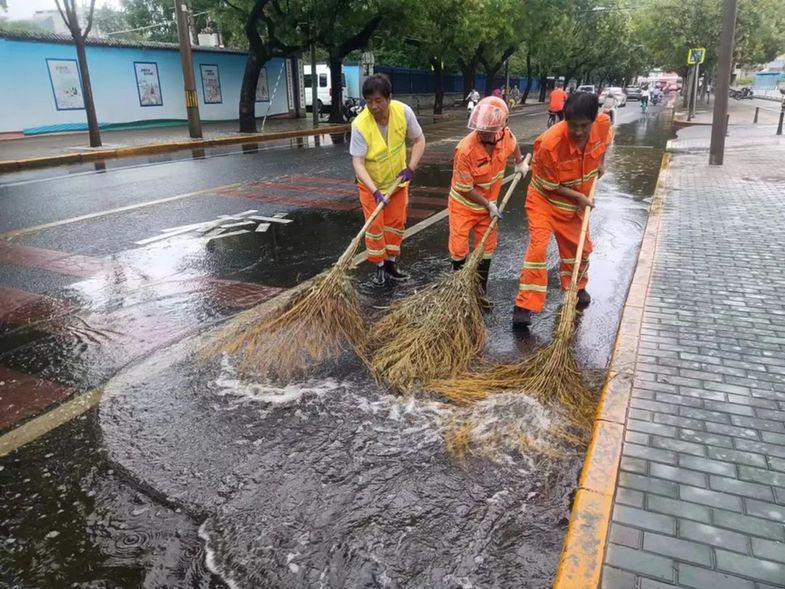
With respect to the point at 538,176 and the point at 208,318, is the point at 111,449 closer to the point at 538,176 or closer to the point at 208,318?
the point at 208,318

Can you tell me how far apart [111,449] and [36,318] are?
1978 mm

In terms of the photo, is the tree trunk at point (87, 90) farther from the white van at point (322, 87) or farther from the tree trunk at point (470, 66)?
the tree trunk at point (470, 66)

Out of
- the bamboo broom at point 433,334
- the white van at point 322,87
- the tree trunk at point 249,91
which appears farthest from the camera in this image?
the white van at point 322,87

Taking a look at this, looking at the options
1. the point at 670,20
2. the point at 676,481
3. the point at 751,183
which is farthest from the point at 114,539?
the point at 670,20

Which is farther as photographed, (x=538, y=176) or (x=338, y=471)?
(x=538, y=176)

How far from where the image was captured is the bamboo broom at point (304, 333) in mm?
3492

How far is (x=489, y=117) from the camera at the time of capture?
13.2 ft

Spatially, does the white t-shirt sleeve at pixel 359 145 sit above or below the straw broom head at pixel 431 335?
above

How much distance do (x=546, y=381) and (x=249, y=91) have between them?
18.0 m

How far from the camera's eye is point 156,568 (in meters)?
2.12

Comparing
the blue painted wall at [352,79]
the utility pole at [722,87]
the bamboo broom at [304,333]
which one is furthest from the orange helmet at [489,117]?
the blue painted wall at [352,79]

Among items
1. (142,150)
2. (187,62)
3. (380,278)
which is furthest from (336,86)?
(380,278)

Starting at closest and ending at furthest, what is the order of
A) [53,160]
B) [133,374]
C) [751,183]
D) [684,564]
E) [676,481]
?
1. [684,564]
2. [676,481]
3. [133,374]
4. [751,183]
5. [53,160]

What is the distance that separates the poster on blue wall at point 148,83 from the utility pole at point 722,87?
57.3 feet
